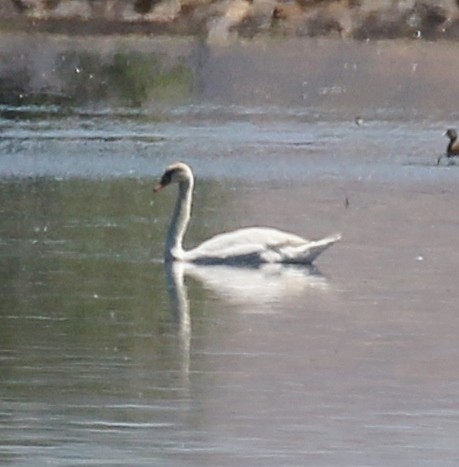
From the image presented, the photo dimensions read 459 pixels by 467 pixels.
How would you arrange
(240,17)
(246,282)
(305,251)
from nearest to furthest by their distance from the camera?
(246,282)
(305,251)
(240,17)

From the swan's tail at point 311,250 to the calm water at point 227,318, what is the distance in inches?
4.5

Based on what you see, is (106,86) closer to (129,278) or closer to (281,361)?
(129,278)

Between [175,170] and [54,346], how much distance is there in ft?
14.2

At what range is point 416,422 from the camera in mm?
8992

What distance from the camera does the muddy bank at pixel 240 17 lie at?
3966 cm

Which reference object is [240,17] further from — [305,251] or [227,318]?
[227,318]

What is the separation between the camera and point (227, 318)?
467 inches

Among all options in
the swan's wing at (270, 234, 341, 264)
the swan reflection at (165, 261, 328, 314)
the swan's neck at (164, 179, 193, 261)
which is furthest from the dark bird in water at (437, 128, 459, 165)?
the swan reflection at (165, 261, 328, 314)

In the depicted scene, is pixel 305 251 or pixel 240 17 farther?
pixel 240 17

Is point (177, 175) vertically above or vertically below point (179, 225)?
above

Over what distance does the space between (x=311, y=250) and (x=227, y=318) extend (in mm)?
2221

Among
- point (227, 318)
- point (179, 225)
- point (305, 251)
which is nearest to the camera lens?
point (227, 318)

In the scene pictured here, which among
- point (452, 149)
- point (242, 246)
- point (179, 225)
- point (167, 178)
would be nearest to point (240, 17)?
point (452, 149)

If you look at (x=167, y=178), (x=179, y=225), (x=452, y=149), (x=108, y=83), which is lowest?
(x=108, y=83)
